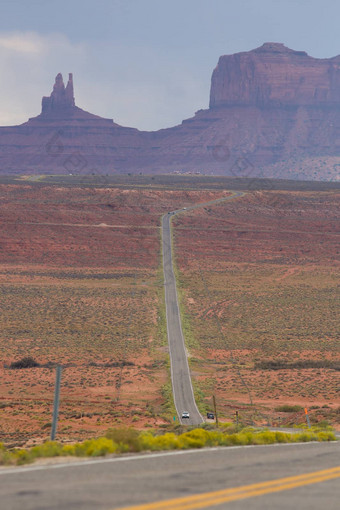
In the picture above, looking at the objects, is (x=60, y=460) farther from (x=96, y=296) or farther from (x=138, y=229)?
(x=138, y=229)

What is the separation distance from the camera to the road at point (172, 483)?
9.09m

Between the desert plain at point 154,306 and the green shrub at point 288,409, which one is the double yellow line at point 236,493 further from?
the green shrub at point 288,409

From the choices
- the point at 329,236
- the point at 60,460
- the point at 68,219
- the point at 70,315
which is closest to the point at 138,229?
the point at 68,219

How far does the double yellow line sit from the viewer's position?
889 cm

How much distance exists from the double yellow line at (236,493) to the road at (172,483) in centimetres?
1

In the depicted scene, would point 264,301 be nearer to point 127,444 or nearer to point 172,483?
point 127,444

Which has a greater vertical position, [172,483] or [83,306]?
[172,483]

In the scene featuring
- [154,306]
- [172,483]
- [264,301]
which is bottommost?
[264,301]

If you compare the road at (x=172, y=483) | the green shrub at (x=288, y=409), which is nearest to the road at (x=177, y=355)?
the green shrub at (x=288, y=409)

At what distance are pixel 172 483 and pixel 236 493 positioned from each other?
106 centimetres

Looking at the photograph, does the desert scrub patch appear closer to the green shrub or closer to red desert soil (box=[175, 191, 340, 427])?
red desert soil (box=[175, 191, 340, 427])

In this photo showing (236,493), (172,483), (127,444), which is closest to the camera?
A: (236,493)

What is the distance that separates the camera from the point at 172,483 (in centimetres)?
1030

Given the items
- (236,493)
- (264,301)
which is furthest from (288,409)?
(264,301)
